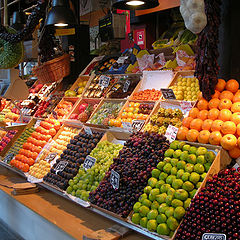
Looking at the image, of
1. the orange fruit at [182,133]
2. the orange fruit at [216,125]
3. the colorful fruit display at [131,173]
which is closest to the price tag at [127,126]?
the colorful fruit display at [131,173]

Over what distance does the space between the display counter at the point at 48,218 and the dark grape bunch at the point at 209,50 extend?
172cm

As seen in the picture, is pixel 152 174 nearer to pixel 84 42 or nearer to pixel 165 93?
pixel 165 93

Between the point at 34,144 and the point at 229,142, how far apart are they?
11.7ft

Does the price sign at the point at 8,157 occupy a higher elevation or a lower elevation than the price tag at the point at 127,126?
lower

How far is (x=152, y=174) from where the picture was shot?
331cm

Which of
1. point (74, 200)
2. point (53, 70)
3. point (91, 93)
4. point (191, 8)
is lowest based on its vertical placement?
point (74, 200)

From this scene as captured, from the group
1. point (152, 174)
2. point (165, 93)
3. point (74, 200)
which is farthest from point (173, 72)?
point (74, 200)

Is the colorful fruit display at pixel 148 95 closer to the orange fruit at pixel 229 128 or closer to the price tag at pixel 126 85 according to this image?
the price tag at pixel 126 85

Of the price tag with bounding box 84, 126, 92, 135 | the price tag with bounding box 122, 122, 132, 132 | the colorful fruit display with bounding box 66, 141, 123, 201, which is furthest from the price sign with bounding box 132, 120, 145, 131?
the price tag with bounding box 84, 126, 92, 135

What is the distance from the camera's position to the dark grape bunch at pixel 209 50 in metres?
3.22

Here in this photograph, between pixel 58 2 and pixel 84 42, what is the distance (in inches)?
94.5

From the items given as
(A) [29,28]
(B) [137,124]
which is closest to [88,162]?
(B) [137,124]

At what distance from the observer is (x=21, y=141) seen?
6152mm

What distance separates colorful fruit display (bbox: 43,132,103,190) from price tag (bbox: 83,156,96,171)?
16 cm
